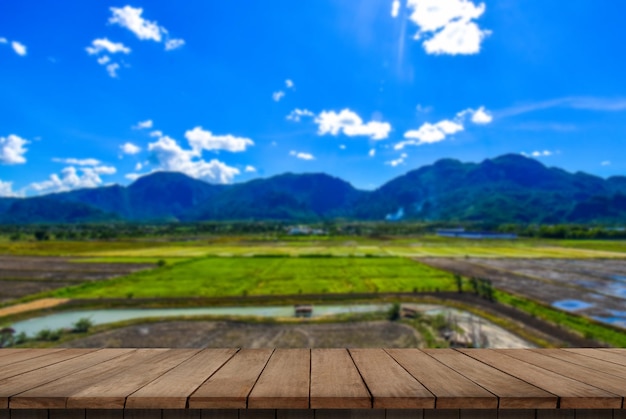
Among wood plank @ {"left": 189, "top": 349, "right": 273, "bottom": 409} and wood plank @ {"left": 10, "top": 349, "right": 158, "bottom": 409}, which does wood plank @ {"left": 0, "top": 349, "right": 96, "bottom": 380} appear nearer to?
wood plank @ {"left": 10, "top": 349, "right": 158, "bottom": 409}

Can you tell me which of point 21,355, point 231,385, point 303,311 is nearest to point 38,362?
point 21,355

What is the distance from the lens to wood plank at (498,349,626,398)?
1.85m

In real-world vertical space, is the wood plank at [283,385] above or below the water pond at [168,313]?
above

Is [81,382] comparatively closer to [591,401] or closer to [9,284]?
[591,401]

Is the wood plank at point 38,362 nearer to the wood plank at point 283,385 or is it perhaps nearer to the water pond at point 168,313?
the wood plank at point 283,385

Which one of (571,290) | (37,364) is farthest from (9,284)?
(571,290)

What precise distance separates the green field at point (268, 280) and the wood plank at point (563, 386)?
2997 cm

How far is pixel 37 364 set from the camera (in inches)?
92.1

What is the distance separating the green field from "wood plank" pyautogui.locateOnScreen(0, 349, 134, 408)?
96.9 ft

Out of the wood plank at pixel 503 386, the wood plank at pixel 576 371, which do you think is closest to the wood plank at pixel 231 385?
the wood plank at pixel 503 386

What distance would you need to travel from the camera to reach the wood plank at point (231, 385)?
5.51 ft

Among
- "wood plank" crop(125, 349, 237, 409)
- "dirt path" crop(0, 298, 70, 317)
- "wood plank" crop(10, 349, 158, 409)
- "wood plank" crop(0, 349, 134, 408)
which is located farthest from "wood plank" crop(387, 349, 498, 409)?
"dirt path" crop(0, 298, 70, 317)

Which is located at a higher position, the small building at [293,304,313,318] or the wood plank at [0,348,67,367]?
the wood plank at [0,348,67,367]

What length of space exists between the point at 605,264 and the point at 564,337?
126 ft
